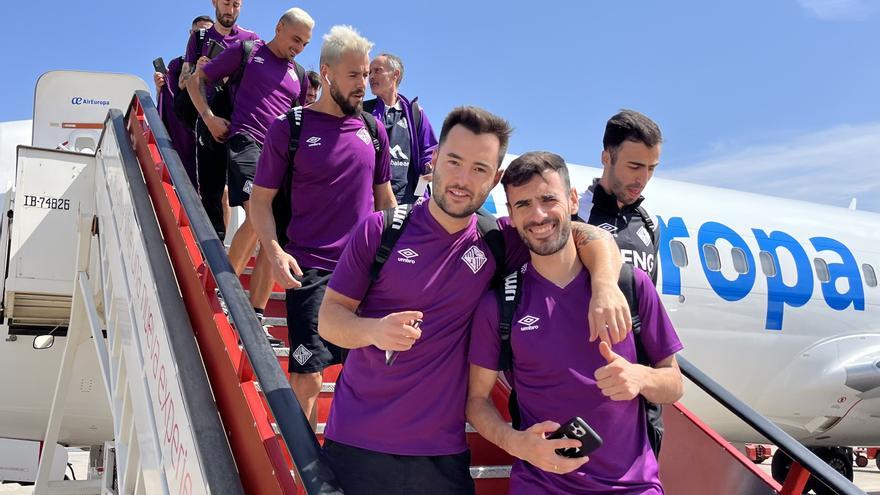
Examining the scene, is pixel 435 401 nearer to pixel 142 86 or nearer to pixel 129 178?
pixel 129 178

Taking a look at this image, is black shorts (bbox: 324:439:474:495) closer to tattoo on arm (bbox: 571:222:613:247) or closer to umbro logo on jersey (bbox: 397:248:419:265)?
umbro logo on jersey (bbox: 397:248:419:265)

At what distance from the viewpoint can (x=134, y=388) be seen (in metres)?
3.42

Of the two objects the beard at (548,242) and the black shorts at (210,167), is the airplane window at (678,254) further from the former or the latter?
the beard at (548,242)

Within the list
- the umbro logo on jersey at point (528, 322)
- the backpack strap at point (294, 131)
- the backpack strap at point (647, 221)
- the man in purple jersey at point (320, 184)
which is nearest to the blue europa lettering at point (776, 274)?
the backpack strap at point (647, 221)

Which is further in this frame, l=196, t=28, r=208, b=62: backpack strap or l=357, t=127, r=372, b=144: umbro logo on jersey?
l=196, t=28, r=208, b=62: backpack strap

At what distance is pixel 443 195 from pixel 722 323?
6.51 m

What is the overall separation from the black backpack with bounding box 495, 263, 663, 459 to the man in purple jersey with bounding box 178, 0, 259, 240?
329cm

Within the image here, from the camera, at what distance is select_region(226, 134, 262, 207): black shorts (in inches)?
166

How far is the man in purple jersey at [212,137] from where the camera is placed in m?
5.03

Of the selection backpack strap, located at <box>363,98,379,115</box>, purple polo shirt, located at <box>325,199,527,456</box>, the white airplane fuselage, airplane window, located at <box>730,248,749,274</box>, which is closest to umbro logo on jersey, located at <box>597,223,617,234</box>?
purple polo shirt, located at <box>325,199,527,456</box>

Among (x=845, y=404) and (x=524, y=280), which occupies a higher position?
(x=524, y=280)

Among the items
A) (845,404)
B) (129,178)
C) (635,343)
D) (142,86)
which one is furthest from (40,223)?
(845,404)

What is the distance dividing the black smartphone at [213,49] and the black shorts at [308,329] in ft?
8.52

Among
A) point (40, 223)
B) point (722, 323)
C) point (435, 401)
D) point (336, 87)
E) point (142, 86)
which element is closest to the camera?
point (435, 401)
